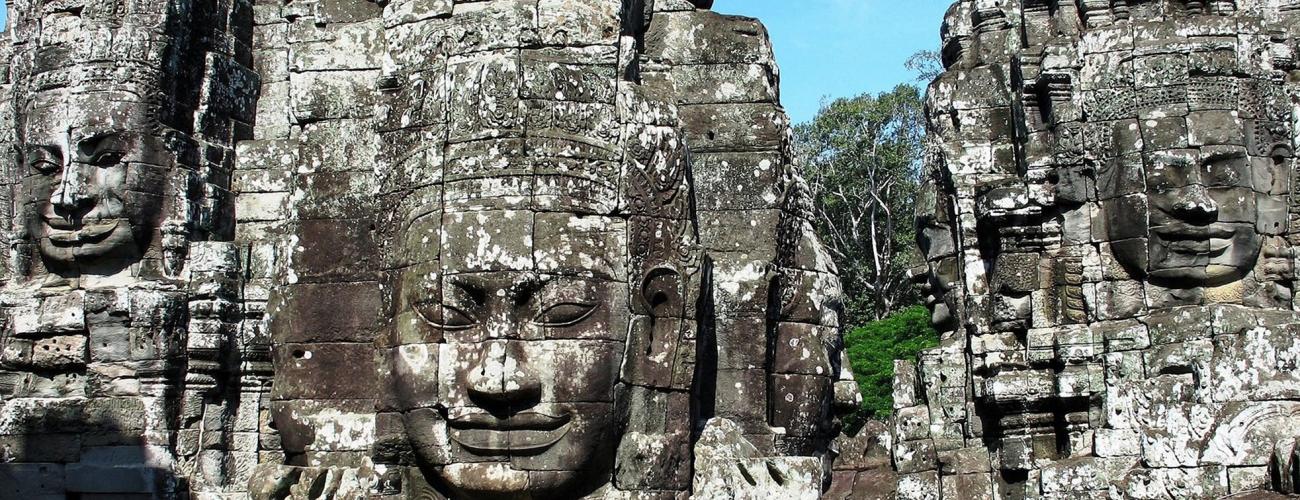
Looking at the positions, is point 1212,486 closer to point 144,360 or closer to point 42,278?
point 144,360

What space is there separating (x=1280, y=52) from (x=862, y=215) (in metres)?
22.8

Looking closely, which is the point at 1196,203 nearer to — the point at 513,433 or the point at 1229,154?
the point at 1229,154

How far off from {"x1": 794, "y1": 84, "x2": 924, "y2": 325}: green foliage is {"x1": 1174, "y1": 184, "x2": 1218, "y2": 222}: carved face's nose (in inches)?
882

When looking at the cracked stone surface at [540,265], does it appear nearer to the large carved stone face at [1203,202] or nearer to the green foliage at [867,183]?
the large carved stone face at [1203,202]

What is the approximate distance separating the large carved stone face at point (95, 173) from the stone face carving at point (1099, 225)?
6.96 m

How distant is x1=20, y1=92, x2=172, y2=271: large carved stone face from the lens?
13.0 m

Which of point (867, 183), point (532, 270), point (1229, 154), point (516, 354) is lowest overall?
point (516, 354)

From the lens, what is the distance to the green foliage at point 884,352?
92.0ft

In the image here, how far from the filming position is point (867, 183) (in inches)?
1403

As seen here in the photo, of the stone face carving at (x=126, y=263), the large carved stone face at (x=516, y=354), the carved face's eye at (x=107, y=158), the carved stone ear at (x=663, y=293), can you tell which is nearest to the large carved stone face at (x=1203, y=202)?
the carved stone ear at (x=663, y=293)

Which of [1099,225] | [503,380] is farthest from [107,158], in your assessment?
[1099,225]

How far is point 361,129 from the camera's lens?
9.00 meters

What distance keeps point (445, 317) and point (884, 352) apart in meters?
21.7

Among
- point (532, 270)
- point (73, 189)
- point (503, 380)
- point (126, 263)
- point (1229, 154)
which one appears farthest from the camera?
point (126, 263)
